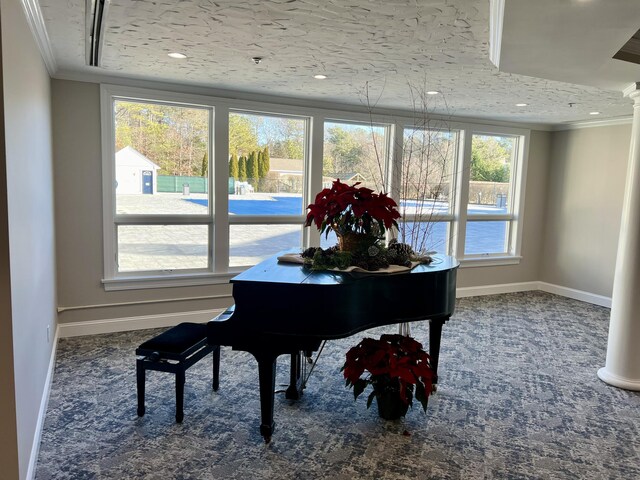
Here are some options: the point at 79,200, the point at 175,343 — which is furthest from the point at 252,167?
the point at 175,343

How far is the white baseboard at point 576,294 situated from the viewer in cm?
588

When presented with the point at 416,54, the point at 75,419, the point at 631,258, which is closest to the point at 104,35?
the point at 416,54

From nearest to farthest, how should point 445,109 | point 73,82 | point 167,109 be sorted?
point 73,82 < point 167,109 < point 445,109

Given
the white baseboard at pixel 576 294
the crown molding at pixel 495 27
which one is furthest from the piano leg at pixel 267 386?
the white baseboard at pixel 576 294

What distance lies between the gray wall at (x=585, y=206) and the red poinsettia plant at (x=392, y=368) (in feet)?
14.6

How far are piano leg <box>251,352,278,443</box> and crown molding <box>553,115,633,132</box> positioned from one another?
5543mm

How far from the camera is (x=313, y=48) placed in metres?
3.01

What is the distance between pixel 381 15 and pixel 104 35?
1.81 m

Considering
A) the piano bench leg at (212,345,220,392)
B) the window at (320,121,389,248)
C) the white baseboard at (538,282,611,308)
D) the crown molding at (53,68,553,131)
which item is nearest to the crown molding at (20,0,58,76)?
the crown molding at (53,68,553,131)

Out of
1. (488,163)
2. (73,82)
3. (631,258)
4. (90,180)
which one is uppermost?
(73,82)

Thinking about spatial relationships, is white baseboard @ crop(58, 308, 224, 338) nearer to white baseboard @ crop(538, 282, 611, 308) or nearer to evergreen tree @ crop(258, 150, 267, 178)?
evergreen tree @ crop(258, 150, 267, 178)

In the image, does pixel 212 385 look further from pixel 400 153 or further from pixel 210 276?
pixel 400 153

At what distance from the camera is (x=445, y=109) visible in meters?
5.43

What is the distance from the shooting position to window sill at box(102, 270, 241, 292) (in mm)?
4289
